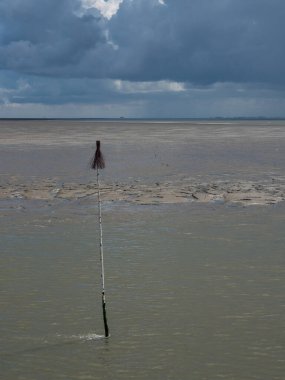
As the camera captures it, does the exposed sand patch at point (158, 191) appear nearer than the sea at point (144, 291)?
No

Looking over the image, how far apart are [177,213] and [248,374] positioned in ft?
43.4

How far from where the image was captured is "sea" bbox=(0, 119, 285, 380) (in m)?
9.66

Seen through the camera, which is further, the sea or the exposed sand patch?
the exposed sand patch

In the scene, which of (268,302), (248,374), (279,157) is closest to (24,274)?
(268,302)

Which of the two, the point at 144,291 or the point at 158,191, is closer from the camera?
the point at 144,291

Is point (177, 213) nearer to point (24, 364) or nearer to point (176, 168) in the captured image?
point (24, 364)

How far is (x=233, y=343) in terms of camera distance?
404 inches

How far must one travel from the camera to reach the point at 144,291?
1308 centimetres

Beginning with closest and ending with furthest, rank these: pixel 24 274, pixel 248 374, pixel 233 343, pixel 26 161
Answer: pixel 248 374
pixel 233 343
pixel 24 274
pixel 26 161

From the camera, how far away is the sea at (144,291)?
9664mm

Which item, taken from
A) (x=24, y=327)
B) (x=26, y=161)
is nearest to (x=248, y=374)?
(x=24, y=327)

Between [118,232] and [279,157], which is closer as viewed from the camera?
[118,232]

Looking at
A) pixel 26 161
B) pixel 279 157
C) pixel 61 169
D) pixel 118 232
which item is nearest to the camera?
pixel 118 232

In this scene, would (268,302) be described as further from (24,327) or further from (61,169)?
(61,169)
